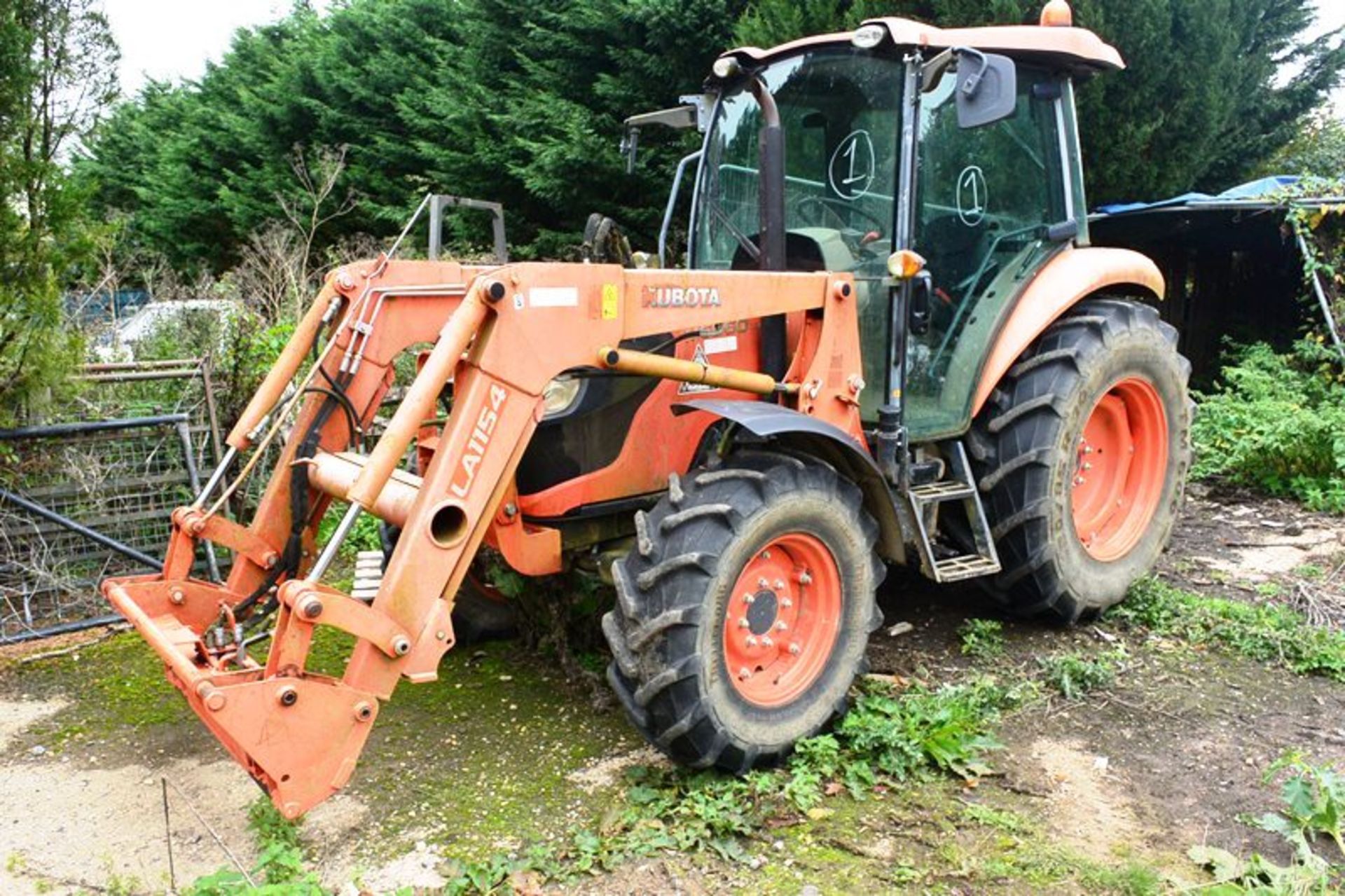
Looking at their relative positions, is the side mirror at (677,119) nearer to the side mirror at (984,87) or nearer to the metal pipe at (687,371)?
the side mirror at (984,87)

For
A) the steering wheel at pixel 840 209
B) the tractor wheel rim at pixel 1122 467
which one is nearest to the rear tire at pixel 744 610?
the steering wheel at pixel 840 209

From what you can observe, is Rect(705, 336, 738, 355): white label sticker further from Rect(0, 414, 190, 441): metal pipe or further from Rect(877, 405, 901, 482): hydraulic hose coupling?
Rect(0, 414, 190, 441): metal pipe

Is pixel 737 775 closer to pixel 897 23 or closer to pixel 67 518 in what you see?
pixel 897 23

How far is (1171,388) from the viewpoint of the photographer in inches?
196

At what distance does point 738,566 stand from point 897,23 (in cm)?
215

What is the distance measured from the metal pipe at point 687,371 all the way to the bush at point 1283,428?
4508 mm

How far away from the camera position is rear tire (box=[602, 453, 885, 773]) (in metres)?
3.25

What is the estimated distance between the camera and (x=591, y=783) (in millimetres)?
3508

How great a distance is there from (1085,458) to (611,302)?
8.74 ft

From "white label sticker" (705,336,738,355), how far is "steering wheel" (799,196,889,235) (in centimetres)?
70

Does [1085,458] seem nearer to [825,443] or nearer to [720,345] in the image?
[825,443]

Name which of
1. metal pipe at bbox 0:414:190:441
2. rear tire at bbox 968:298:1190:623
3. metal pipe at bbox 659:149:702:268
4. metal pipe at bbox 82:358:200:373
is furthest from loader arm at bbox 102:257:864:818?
metal pipe at bbox 82:358:200:373

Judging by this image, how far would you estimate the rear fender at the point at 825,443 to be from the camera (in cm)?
344

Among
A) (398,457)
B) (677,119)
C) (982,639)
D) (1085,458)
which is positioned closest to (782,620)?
(982,639)
